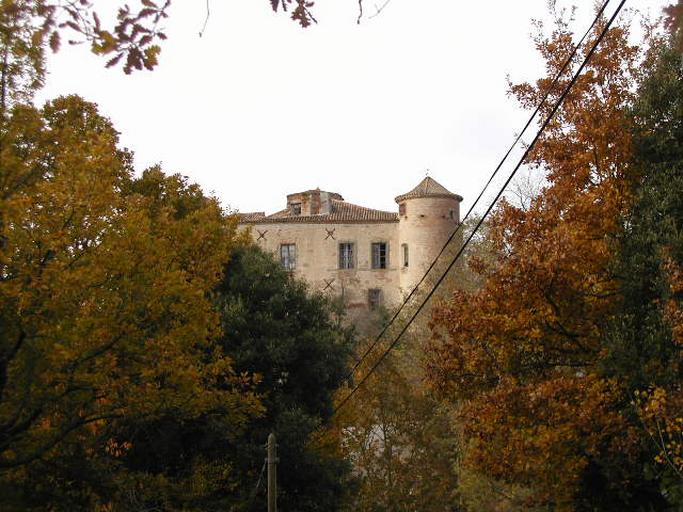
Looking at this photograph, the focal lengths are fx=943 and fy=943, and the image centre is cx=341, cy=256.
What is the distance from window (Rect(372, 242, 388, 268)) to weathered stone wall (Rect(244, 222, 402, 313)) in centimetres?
26

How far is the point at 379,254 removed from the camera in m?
61.7

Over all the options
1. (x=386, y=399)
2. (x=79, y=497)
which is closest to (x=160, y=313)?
(x=79, y=497)

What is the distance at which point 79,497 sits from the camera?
14.4 metres

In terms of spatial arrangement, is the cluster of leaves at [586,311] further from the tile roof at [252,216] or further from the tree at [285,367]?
the tile roof at [252,216]

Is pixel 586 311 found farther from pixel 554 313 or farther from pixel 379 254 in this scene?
pixel 379 254

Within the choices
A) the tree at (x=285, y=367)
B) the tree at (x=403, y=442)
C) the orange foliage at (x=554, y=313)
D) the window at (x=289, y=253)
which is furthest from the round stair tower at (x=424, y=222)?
the orange foliage at (x=554, y=313)

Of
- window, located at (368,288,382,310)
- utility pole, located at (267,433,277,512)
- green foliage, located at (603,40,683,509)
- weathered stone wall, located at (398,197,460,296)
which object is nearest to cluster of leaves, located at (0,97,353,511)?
utility pole, located at (267,433,277,512)

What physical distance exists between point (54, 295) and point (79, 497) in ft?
15.5

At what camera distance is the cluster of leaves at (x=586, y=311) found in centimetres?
1347

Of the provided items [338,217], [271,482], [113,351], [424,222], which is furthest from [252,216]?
[113,351]

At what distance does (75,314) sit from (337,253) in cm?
5031

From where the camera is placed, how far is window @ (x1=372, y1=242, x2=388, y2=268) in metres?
61.7

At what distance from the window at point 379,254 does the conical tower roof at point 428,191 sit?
3.14m

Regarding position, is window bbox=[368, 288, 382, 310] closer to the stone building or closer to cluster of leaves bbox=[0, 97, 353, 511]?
the stone building
